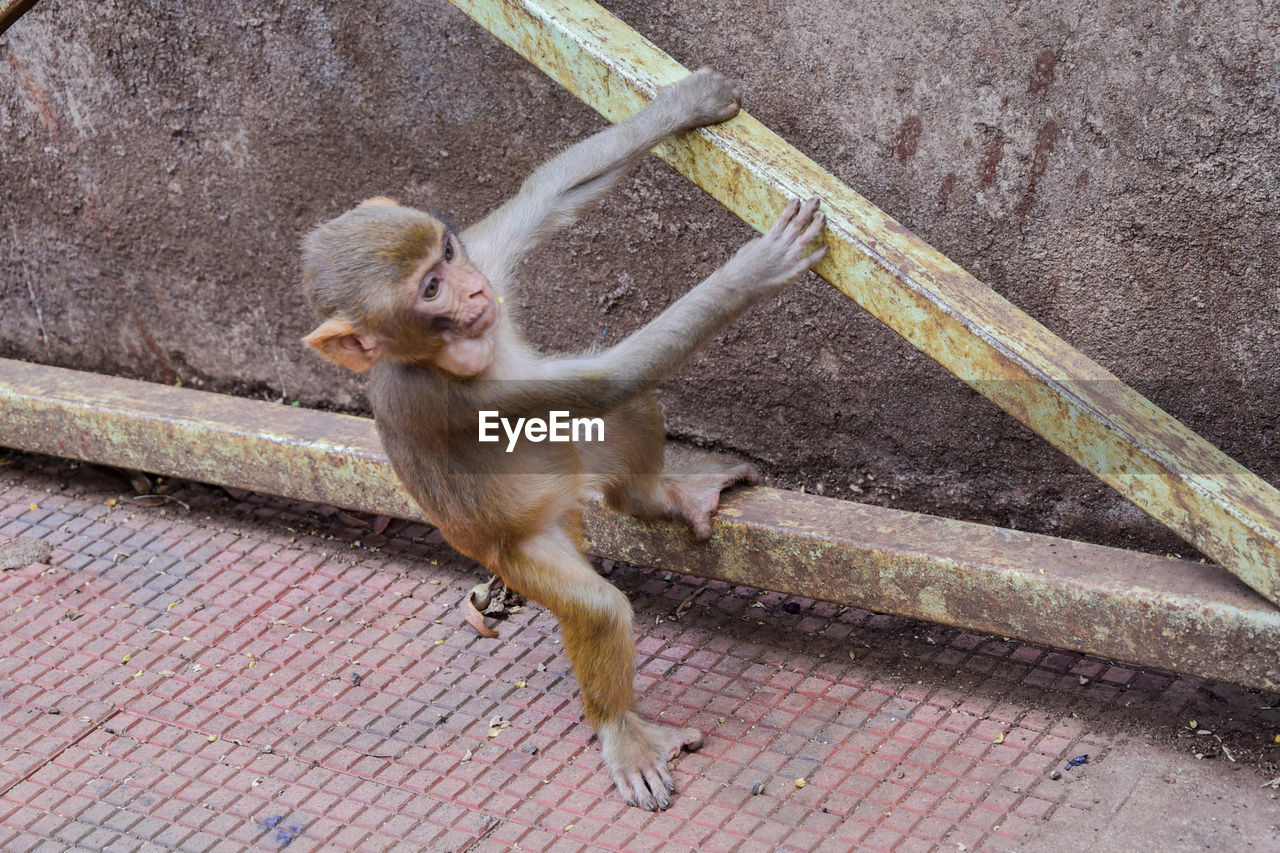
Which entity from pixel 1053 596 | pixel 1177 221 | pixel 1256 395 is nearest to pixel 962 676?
pixel 1053 596

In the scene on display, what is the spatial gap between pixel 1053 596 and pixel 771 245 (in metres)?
1.21

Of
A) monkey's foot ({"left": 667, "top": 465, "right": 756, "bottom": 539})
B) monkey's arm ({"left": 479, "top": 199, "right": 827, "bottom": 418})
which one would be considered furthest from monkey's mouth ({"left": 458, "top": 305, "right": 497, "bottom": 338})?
monkey's foot ({"left": 667, "top": 465, "right": 756, "bottom": 539})

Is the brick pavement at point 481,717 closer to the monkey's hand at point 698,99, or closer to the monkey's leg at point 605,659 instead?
the monkey's leg at point 605,659

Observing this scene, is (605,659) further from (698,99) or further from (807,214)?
(698,99)

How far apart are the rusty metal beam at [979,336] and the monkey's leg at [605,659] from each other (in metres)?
1.08

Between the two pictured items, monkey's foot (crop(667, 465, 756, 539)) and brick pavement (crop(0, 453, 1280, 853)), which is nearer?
brick pavement (crop(0, 453, 1280, 853))

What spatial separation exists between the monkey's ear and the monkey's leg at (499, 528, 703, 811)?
70 centimetres

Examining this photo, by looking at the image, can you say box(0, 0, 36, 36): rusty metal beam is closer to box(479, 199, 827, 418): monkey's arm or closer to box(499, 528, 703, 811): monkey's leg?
box(479, 199, 827, 418): monkey's arm

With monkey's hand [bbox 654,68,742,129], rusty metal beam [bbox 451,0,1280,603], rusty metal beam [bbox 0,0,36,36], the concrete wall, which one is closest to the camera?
rusty metal beam [bbox 451,0,1280,603]

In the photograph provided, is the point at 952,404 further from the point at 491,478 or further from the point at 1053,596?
the point at 491,478

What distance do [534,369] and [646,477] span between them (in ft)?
2.40

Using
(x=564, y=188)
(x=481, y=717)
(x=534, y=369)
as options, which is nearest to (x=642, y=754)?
(x=481, y=717)

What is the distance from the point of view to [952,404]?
4305mm

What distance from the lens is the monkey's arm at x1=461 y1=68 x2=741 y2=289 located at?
11.7 feet
